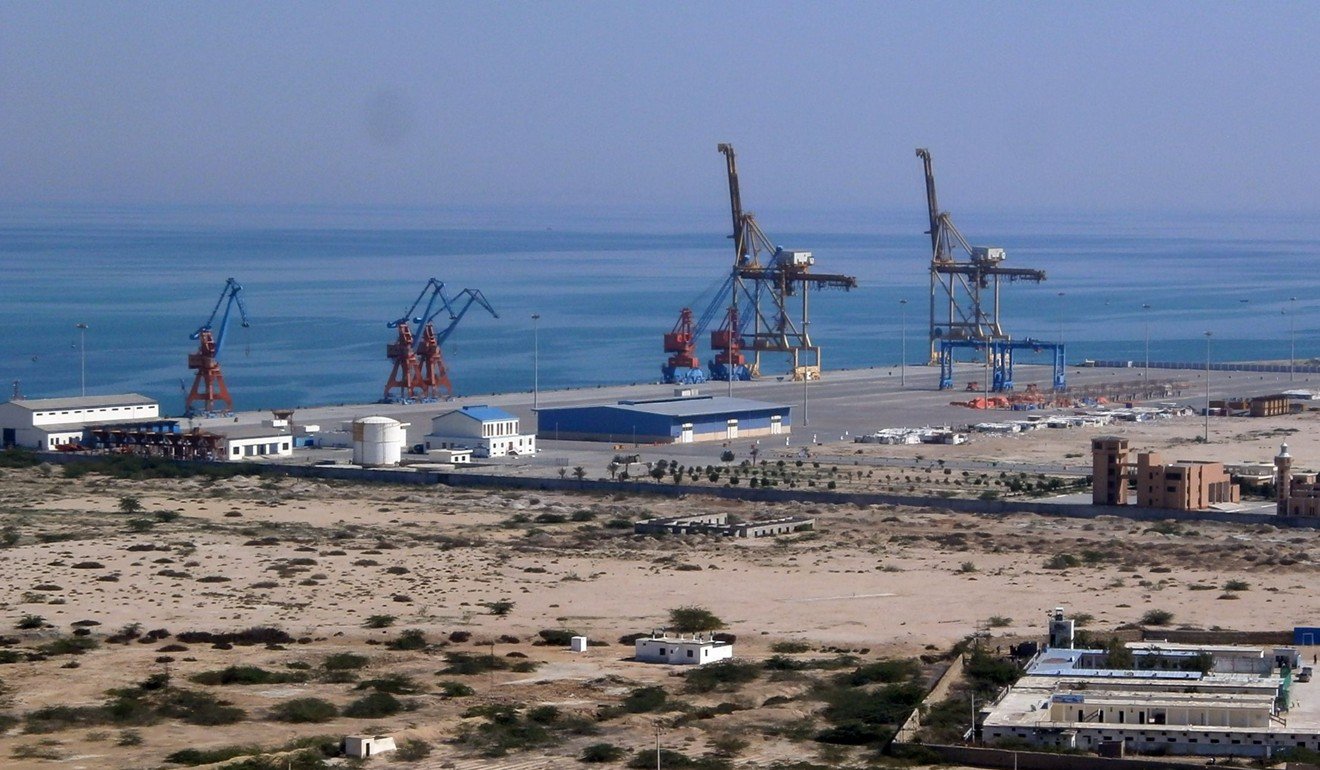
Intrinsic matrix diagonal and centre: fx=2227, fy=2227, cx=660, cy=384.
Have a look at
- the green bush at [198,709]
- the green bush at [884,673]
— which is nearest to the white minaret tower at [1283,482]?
the green bush at [884,673]

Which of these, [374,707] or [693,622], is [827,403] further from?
[374,707]

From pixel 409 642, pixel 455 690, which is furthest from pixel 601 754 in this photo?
pixel 409 642

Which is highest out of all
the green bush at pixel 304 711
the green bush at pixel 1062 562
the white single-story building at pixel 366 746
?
the green bush at pixel 1062 562

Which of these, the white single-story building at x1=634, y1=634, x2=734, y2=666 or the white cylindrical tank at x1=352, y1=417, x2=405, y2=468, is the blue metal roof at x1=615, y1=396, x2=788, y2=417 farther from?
the white single-story building at x1=634, y1=634, x2=734, y2=666

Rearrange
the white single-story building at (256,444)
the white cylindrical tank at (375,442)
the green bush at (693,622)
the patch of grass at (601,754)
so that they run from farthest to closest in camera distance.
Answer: the white single-story building at (256,444) → the white cylindrical tank at (375,442) → the green bush at (693,622) → the patch of grass at (601,754)

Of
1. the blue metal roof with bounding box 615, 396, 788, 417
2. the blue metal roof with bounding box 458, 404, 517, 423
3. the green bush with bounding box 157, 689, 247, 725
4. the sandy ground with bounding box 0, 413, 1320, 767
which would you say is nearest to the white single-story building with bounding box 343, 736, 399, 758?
the sandy ground with bounding box 0, 413, 1320, 767

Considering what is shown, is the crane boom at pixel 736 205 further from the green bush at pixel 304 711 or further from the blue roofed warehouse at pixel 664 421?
the green bush at pixel 304 711
